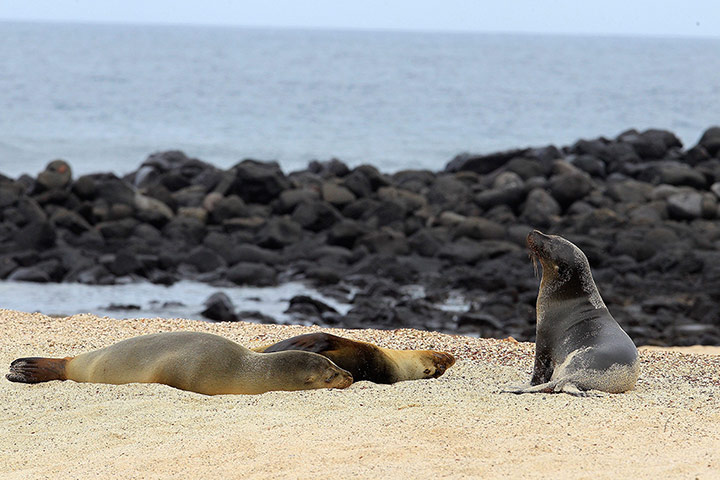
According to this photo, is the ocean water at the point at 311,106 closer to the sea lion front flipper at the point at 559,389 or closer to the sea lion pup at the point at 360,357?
the sea lion pup at the point at 360,357

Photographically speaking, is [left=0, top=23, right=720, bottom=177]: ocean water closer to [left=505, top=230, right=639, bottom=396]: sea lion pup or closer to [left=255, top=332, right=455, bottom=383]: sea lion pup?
[left=255, top=332, right=455, bottom=383]: sea lion pup

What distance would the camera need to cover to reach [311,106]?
5450 cm

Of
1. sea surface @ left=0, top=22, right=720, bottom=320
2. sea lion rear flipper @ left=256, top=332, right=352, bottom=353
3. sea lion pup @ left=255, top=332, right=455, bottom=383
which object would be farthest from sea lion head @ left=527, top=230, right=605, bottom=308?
sea surface @ left=0, top=22, right=720, bottom=320

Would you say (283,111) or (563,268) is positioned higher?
(563,268)

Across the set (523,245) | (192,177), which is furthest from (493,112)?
(523,245)

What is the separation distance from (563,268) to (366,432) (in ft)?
6.15

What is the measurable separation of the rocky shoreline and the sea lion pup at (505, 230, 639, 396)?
19.4 feet

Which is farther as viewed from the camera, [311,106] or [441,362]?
[311,106]

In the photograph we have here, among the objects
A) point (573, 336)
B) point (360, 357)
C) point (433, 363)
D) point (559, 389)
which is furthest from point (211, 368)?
point (573, 336)

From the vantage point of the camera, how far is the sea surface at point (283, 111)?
109 ft

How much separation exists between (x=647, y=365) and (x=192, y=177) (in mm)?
17092

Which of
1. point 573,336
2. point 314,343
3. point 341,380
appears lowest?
point 341,380

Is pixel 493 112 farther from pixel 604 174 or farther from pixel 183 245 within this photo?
pixel 183 245

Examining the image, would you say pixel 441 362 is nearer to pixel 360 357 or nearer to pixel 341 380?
pixel 360 357
